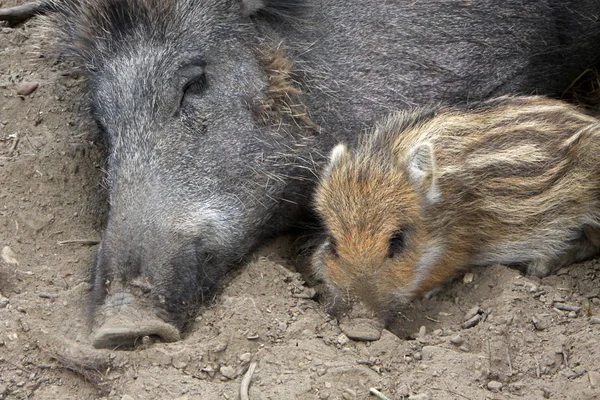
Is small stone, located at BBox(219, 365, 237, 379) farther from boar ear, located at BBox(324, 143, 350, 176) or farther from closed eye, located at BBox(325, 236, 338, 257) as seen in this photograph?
boar ear, located at BBox(324, 143, 350, 176)

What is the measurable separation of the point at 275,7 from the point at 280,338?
1.75 metres

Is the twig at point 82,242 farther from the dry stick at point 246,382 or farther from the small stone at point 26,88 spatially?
the dry stick at point 246,382

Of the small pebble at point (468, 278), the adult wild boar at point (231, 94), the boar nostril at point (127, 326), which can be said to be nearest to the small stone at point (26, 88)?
the adult wild boar at point (231, 94)

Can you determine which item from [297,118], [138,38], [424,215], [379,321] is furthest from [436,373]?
[138,38]

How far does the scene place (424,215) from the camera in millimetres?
4523

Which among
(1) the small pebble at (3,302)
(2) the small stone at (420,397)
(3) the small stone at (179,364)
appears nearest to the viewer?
(2) the small stone at (420,397)

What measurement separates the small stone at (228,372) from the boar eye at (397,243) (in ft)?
3.17

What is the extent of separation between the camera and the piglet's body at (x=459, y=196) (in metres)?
4.39

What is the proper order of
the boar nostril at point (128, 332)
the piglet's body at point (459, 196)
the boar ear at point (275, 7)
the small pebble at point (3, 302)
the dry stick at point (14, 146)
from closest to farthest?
the boar nostril at point (128, 332) → the small pebble at point (3, 302) → the piglet's body at point (459, 196) → the boar ear at point (275, 7) → the dry stick at point (14, 146)

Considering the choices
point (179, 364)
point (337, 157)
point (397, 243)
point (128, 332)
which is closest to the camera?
point (179, 364)

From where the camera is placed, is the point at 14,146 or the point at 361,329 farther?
the point at 14,146

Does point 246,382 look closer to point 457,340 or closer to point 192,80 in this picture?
point 457,340

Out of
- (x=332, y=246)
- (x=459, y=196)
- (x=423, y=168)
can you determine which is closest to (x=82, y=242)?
(x=332, y=246)

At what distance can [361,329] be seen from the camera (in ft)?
13.5
